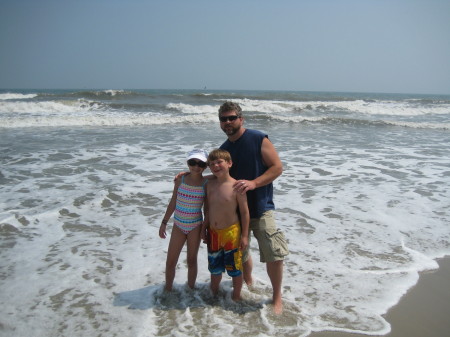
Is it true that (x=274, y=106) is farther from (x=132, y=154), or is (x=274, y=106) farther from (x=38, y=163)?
(x=38, y=163)

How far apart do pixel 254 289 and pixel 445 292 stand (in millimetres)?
1860

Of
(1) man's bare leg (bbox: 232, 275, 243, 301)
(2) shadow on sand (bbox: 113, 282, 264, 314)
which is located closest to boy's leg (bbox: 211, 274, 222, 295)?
(2) shadow on sand (bbox: 113, 282, 264, 314)

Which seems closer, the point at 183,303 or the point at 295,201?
the point at 183,303

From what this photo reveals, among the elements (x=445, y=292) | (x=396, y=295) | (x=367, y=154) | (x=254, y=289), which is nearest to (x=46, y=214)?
(x=254, y=289)

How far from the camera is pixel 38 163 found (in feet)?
27.7

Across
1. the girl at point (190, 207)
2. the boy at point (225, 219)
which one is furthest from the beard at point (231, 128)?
the girl at point (190, 207)

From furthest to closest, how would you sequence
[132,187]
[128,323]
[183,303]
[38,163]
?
[38,163]
[132,187]
[183,303]
[128,323]

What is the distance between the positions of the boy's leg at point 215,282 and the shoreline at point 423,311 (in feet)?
3.03

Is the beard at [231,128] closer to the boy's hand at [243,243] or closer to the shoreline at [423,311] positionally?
the boy's hand at [243,243]

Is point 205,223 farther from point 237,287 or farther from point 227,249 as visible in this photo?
point 237,287

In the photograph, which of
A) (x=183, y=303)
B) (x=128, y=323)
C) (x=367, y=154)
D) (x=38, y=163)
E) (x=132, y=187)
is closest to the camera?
(x=128, y=323)

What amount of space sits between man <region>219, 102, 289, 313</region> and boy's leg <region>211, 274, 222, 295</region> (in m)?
0.48

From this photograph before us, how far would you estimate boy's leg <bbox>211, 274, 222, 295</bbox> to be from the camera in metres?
3.34

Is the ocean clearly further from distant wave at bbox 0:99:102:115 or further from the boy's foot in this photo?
distant wave at bbox 0:99:102:115
